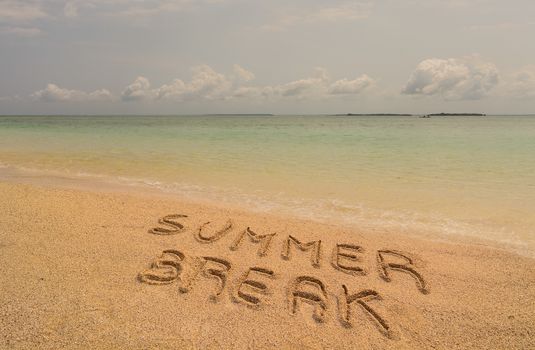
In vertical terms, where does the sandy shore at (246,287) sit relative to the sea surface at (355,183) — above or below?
below

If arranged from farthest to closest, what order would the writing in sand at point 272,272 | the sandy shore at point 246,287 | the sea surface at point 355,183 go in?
1. the sea surface at point 355,183
2. the writing in sand at point 272,272
3. the sandy shore at point 246,287

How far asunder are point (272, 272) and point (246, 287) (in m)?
0.36

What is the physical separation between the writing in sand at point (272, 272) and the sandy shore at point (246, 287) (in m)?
0.02

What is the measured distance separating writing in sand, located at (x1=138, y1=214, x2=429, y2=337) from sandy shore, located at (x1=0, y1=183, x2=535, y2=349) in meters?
0.02

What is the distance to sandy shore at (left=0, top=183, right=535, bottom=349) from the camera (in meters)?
2.68

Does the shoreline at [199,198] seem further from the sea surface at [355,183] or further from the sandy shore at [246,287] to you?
the sandy shore at [246,287]

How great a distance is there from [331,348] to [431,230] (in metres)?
3.00

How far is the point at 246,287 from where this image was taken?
3.31m

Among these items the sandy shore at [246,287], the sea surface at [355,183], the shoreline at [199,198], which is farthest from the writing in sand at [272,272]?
the sea surface at [355,183]

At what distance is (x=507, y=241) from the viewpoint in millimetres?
4492

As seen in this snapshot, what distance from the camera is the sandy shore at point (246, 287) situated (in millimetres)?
2676

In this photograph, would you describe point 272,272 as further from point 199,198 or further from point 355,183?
point 355,183

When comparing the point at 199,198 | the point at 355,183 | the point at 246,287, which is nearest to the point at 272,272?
the point at 246,287

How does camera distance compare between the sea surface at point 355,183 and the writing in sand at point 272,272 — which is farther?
the sea surface at point 355,183
